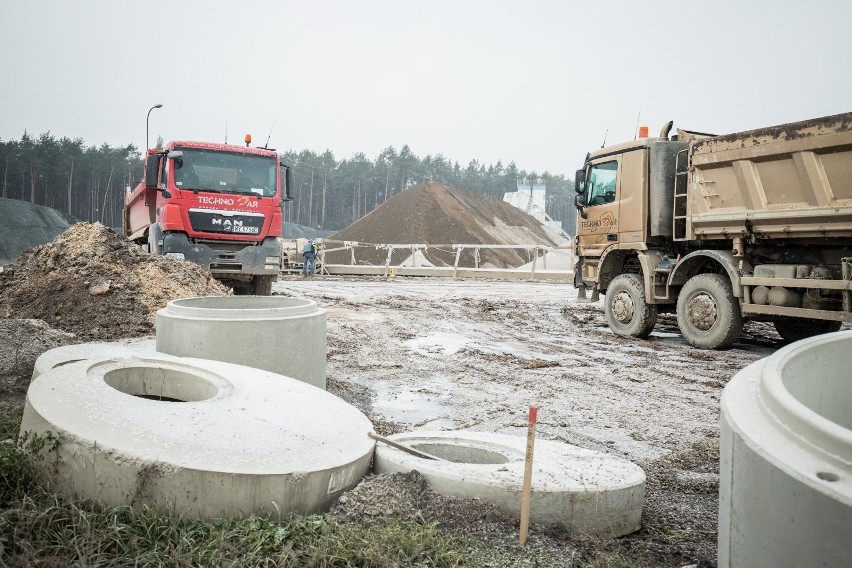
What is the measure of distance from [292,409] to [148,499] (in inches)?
40.5

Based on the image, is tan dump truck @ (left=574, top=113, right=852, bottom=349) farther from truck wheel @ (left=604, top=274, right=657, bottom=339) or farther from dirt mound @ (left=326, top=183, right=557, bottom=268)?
dirt mound @ (left=326, top=183, right=557, bottom=268)

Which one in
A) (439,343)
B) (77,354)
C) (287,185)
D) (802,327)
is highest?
(287,185)

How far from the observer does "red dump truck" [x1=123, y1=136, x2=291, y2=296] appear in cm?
1170

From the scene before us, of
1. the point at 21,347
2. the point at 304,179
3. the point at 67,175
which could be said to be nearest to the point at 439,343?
the point at 21,347

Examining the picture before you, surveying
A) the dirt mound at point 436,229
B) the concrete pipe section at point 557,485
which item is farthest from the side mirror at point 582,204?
the dirt mound at point 436,229

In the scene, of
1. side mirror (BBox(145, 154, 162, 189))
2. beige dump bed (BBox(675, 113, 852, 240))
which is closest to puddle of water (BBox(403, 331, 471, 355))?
beige dump bed (BBox(675, 113, 852, 240))

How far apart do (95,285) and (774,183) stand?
8.19 meters

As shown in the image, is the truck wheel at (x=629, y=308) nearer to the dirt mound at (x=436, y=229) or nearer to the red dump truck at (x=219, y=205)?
the red dump truck at (x=219, y=205)

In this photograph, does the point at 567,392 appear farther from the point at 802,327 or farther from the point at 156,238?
the point at 156,238

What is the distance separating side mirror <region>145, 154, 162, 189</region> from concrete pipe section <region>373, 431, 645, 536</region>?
32.5ft

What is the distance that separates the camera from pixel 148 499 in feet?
8.84

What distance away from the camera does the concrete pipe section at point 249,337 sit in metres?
4.66

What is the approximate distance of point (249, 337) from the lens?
468 cm

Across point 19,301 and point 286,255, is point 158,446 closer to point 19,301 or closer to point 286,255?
point 19,301
